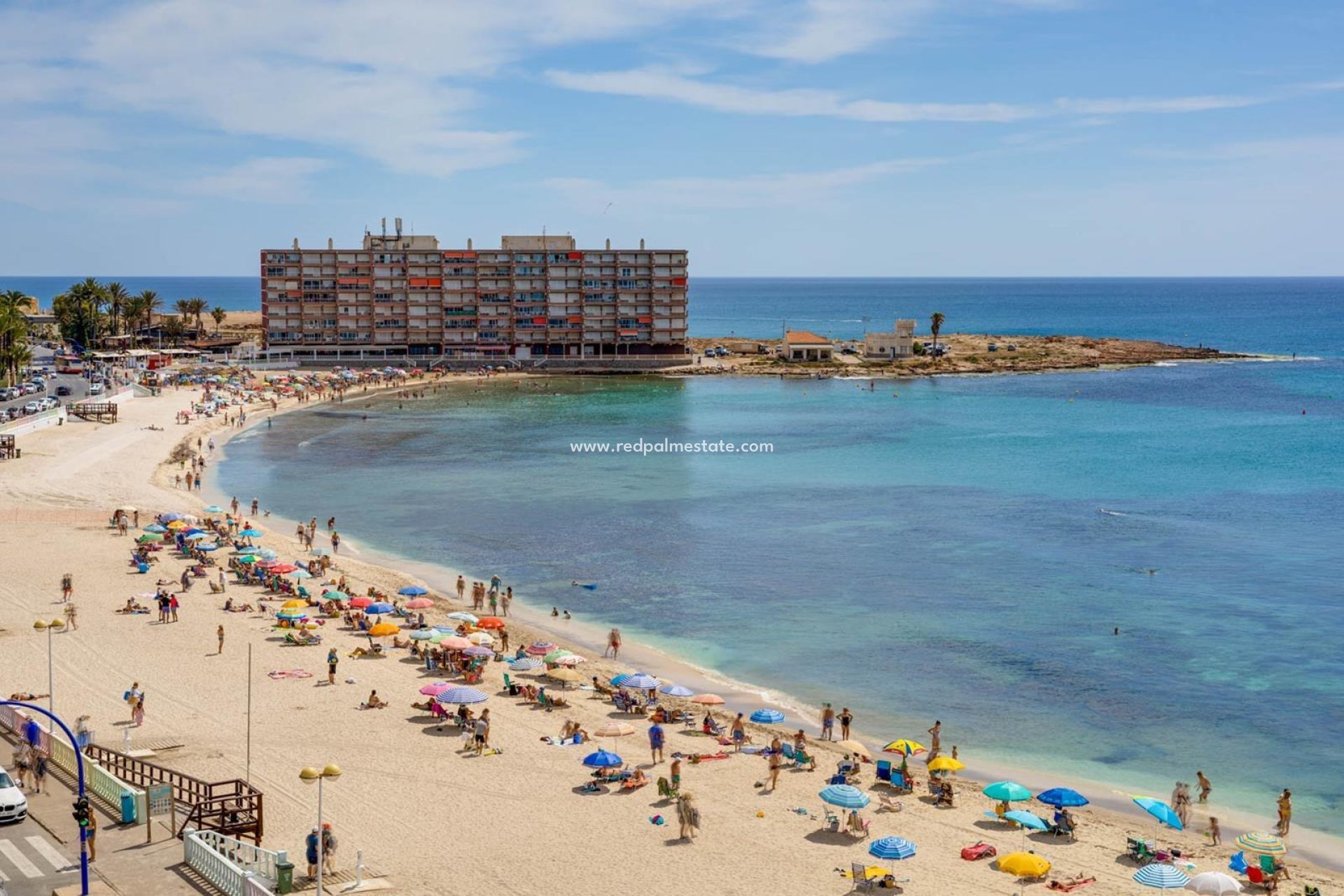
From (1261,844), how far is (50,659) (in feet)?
86.7

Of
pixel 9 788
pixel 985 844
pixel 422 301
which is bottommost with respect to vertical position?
pixel 985 844

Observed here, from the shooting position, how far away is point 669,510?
2598 inches

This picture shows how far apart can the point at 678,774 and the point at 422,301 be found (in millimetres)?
128497

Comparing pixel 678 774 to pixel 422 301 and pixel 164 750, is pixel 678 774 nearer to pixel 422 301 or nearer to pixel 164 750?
pixel 164 750

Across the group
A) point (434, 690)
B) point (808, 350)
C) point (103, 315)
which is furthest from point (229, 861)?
point (103, 315)

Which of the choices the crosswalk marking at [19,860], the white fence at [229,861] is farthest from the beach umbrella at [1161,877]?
the crosswalk marking at [19,860]

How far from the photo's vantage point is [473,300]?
492 feet

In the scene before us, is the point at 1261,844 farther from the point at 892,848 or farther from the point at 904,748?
the point at 904,748

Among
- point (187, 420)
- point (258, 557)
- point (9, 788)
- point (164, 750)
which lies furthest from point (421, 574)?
point (187, 420)

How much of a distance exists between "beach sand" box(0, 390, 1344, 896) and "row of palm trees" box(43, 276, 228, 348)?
109875 mm

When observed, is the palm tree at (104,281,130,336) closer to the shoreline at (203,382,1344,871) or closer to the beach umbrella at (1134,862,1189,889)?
the shoreline at (203,382,1344,871)

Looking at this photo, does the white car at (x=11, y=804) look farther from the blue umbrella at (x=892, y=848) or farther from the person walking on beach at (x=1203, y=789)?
the person walking on beach at (x=1203, y=789)

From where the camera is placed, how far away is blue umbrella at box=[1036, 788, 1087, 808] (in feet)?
85.4

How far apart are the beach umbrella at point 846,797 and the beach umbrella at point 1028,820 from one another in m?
3.18
